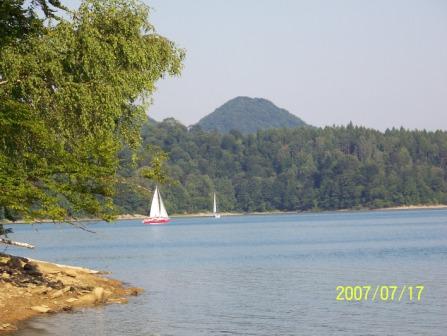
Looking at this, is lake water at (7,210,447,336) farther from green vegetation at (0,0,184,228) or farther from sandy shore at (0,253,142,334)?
green vegetation at (0,0,184,228)

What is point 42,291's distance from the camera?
34.9 metres

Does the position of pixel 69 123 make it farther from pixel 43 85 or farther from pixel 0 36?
pixel 0 36

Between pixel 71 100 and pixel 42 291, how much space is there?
7803 millimetres

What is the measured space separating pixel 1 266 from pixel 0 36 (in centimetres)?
1098

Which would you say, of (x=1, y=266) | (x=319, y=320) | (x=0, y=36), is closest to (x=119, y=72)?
(x=0, y=36)

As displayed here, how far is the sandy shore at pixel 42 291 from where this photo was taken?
31.6m

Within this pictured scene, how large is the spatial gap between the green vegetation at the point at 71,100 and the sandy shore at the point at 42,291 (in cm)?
336

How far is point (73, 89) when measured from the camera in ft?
105
